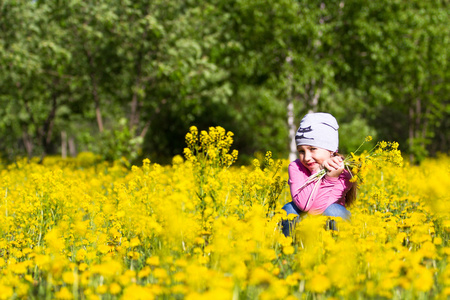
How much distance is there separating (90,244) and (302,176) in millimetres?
2121

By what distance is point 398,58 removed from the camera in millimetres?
12859

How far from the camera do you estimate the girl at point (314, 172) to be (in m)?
4.03

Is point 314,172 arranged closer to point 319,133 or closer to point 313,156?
point 313,156

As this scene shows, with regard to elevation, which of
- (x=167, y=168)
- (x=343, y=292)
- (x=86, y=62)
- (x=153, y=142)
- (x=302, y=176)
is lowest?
(x=343, y=292)

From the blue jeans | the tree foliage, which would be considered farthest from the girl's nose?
the tree foliage

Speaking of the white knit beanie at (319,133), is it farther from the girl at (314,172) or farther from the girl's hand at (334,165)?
the girl's hand at (334,165)

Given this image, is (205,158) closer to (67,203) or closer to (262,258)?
(262,258)

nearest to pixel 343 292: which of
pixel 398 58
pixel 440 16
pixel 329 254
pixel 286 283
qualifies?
pixel 286 283

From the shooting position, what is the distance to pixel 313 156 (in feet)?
13.6

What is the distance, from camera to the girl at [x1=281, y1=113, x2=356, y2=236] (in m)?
4.03

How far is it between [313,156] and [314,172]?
17 centimetres

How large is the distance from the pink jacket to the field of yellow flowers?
246 mm

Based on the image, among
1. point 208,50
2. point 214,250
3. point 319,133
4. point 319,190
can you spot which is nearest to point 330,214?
point 319,190

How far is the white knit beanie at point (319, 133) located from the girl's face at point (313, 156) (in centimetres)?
5
